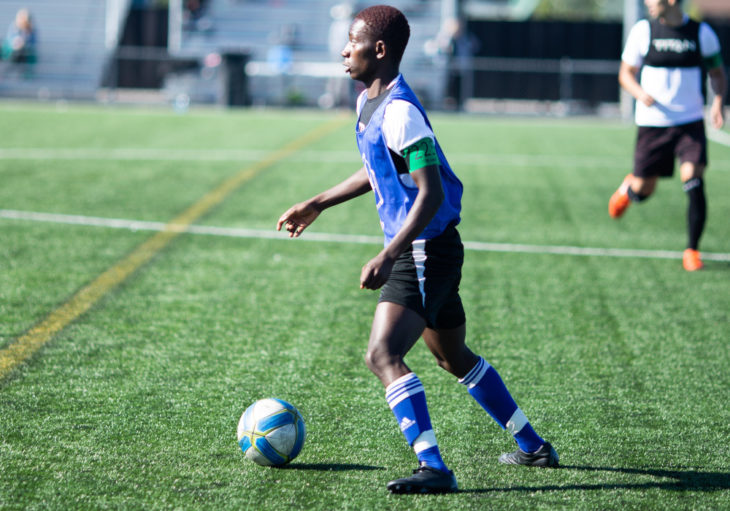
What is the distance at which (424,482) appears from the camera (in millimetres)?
3328

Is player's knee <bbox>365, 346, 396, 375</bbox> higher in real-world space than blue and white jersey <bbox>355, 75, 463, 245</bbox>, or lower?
lower

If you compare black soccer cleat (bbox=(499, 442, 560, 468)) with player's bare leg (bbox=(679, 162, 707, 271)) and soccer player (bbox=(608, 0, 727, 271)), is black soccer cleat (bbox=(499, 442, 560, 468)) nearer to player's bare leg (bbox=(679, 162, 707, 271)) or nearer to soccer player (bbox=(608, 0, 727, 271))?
player's bare leg (bbox=(679, 162, 707, 271))

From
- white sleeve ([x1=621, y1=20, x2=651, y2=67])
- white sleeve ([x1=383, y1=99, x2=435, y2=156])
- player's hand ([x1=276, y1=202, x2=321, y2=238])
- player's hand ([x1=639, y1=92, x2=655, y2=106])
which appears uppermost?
white sleeve ([x1=621, y1=20, x2=651, y2=67])

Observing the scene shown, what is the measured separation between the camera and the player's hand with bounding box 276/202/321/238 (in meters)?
3.96

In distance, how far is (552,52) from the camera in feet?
109

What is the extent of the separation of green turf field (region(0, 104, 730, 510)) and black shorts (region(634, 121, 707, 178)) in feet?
2.28

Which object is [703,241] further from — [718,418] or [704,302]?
[718,418]

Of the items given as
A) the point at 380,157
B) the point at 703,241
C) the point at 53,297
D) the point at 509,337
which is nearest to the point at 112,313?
the point at 53,297

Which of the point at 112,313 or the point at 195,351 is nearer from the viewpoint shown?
the point at 195,351

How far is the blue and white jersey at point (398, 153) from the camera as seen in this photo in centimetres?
333

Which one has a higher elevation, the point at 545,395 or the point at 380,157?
the point at 380,157

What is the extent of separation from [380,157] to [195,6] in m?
30.2

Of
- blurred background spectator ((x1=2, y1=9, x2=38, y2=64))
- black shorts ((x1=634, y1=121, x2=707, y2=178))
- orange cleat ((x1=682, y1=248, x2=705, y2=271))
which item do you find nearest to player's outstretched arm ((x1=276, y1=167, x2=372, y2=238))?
orange cleat ((x1=682, y1=248, x2=705, y2=271))

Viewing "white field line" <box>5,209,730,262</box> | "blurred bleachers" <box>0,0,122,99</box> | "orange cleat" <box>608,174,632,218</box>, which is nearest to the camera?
"white field line" <box>5,209,730,262</box>
